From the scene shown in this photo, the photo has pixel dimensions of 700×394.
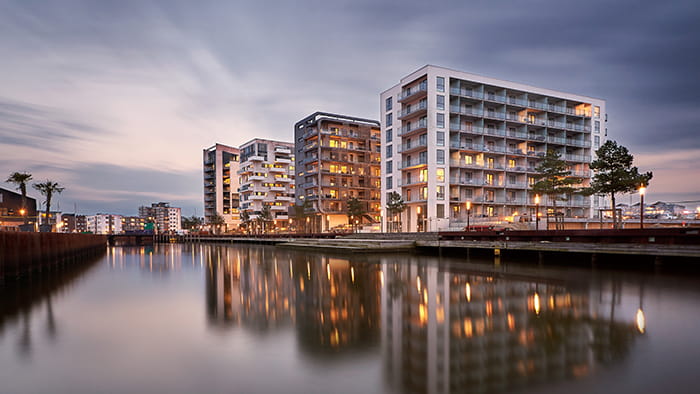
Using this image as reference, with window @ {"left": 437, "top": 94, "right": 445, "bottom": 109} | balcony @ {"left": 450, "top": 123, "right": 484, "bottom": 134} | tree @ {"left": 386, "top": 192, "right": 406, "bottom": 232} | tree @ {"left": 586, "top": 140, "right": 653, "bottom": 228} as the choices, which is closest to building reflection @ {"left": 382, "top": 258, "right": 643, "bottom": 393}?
tree @ {"left": 586, "top": 140, "right": 653, "bottom": 228}

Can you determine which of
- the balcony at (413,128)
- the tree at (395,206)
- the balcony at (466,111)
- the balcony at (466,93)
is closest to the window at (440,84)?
the balcony at (466,93)

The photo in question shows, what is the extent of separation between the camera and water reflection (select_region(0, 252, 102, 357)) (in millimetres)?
10086

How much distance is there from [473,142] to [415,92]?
12.1m

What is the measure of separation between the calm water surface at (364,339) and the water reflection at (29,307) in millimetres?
57

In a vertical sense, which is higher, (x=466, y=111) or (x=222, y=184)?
(x=466, y=111)

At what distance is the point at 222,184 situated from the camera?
144 meters

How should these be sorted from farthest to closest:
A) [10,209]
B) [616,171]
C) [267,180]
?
[267,180]
[10,209]
[616,171]

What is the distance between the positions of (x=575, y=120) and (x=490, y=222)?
109 ft

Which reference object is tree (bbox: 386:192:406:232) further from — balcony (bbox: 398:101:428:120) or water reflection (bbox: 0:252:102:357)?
water reflection (bbox: 0:252:102:357)

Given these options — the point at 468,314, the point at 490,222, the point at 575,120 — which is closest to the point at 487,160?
the point at 490,222

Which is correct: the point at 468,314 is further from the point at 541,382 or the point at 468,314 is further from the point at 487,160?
the point at 487,160

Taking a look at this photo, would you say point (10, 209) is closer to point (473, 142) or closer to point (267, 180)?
point (267, 180)

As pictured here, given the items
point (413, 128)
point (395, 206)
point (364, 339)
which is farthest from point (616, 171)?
point (364, 339)

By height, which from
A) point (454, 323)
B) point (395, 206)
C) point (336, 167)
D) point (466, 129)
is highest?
point (466, 129)
